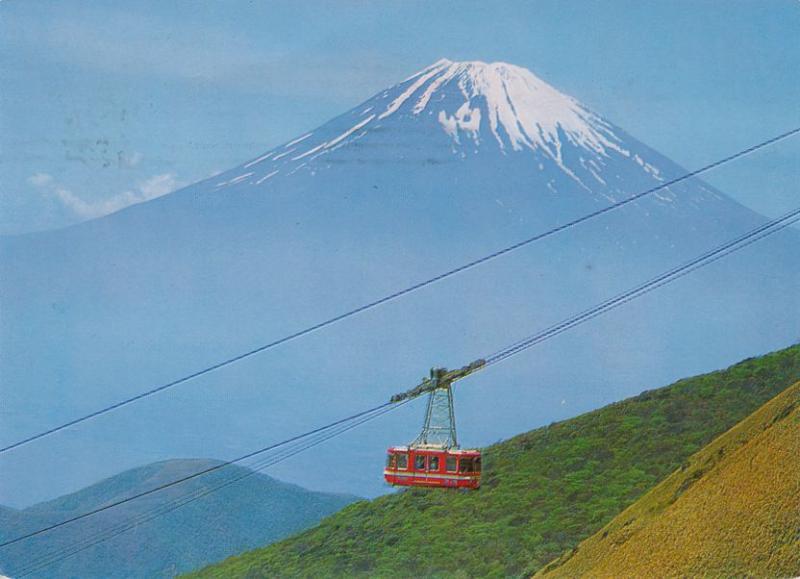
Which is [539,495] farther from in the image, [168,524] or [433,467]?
[433,467]

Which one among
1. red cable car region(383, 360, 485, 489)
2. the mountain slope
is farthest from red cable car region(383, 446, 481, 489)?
the mountain slope

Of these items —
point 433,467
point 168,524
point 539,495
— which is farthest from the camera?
point 168,524

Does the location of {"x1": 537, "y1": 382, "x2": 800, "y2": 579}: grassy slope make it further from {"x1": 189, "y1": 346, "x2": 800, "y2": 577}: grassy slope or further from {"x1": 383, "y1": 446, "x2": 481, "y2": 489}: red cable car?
{"x1": 383, "y1": 446, "x2": 481, "y2": 489}: red cable car

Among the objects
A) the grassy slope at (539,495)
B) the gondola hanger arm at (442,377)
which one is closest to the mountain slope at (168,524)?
the grassy slope at (539,495)

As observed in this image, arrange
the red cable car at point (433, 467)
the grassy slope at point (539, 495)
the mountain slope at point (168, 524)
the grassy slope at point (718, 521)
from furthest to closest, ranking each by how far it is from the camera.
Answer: the mountain slope at point (168, 524) < the grassy slope at point (539, 495) < the grassy slope at point (718, 521) < the red cable car at point (433, 467)

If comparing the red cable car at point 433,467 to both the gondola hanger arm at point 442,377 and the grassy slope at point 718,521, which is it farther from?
the grassy slope at point 718,521

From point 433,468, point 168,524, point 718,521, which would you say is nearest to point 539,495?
point 718,521

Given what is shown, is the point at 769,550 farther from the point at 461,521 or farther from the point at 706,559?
the point at 461,521
